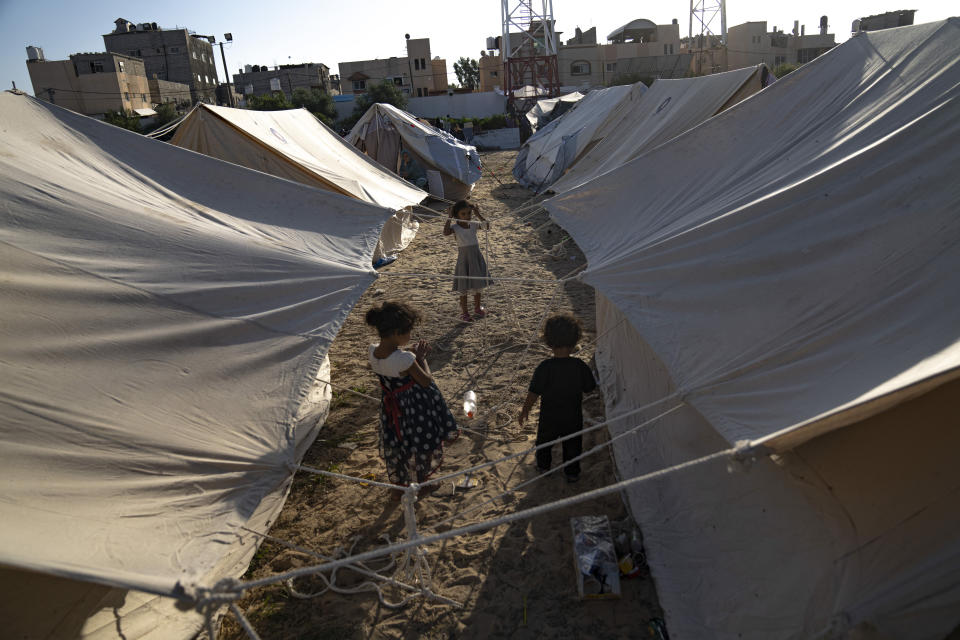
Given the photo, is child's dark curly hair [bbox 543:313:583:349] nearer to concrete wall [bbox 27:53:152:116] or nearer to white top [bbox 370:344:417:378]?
white top [bbox 370:344:417:378]

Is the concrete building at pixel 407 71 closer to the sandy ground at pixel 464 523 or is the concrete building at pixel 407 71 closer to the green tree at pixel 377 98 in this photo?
the green tree at pixel 377 98

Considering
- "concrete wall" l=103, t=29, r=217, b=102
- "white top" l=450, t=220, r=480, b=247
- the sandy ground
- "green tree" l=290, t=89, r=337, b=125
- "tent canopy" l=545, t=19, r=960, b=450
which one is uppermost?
"concrete wall" l=103, t=29, r=217, b=102

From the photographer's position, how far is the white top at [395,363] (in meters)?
3.07

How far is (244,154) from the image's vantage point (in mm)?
7793

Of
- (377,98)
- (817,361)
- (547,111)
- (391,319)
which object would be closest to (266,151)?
(391,319)

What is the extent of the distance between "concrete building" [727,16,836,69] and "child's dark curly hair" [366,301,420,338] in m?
42.0

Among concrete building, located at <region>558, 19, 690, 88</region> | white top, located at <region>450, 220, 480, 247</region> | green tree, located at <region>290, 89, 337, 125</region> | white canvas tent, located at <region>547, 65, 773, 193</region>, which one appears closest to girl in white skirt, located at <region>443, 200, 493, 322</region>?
white top, located at <region>450, 220, 480, 247</region>

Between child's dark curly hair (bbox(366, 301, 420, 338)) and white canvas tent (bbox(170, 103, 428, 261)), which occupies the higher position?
white canvas tent (bbox(170, 103, 428, 261))

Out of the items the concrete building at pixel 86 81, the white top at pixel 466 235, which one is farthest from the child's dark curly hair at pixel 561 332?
the concrete building at pixel 86 81

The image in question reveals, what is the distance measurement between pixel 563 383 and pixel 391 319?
108cm

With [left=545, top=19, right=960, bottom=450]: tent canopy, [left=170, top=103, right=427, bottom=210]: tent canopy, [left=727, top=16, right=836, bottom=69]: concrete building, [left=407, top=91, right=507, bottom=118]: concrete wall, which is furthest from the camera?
[left=727, top=16, right=836, bottom=69]: concrete building

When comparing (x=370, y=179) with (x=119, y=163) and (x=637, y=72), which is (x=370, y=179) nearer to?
(x=119, y=163)

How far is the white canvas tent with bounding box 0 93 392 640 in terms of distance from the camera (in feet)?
5.95

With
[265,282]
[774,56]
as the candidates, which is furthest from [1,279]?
[774,56]
